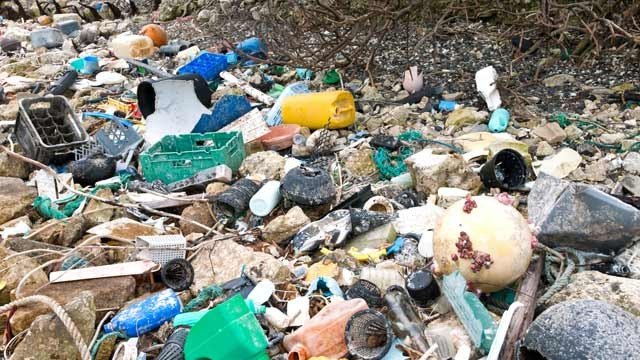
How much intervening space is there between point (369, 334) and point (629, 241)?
1.32 meters

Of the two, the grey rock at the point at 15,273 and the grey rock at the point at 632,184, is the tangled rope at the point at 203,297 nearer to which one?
the grey rock at the point at 15,273

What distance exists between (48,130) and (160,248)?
2326 millimetres

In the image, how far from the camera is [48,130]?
5.19 m

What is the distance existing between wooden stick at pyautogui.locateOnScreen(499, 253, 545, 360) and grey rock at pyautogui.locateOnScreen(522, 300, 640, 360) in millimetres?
83

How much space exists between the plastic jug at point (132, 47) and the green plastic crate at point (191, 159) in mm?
3737

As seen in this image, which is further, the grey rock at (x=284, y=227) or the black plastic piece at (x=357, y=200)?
the black plastic piece at (x=357, y=200)

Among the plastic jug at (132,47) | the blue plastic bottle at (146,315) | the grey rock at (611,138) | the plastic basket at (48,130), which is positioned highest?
the blue plastic bottle at (146,315)

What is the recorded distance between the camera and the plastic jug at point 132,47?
8.03 m

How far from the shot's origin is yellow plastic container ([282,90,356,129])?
16.8ft

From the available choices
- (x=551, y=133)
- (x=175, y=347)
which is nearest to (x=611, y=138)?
(x=551, y=133)

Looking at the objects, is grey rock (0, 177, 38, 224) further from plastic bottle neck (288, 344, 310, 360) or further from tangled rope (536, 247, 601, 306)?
tangled rope (536, 247, 601, 306)

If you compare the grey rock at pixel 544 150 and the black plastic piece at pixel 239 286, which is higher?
the black plastic piece at pixel 239 286

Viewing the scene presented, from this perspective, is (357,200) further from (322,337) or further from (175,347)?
(175,347)

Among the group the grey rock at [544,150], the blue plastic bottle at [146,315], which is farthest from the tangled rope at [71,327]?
the grey rock at [544,150]
